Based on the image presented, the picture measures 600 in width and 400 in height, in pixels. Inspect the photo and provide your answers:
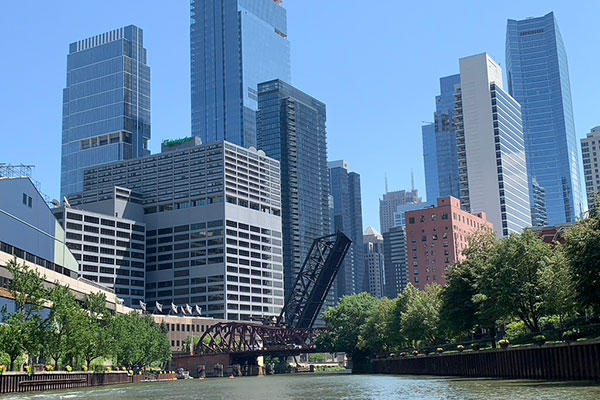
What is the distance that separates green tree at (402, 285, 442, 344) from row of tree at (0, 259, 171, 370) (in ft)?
134

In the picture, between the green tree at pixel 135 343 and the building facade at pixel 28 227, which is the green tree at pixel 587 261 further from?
the green tree at pixel 135 343

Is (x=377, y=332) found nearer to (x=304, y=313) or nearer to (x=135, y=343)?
(x=304, y=313)

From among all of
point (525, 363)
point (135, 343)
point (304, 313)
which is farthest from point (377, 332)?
point (525, 363)

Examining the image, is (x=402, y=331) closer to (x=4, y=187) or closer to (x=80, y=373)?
(x=80, y=373)

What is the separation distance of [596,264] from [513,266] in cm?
1908

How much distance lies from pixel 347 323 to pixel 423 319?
48726 millimetres

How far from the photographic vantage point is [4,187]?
9500cm

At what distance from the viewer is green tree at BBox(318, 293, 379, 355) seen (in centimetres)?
15050

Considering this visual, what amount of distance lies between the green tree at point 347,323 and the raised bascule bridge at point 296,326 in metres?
4.84

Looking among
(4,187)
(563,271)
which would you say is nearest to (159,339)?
(4,187)

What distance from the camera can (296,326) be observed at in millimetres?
175375

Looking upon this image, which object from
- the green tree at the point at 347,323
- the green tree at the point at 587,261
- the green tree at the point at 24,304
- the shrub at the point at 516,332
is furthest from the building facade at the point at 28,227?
the green tree at the point at 587,261

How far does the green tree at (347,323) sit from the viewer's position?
150m

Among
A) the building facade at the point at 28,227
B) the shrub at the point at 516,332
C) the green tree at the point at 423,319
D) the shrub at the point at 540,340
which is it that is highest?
the building facade at the point at 28,227
